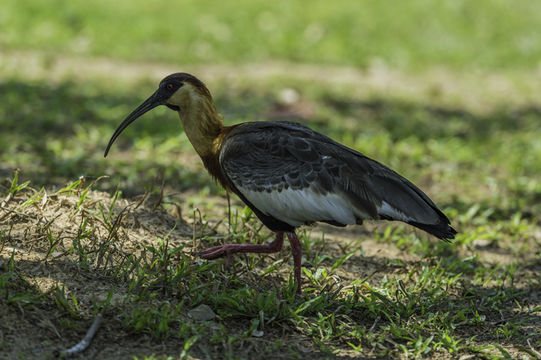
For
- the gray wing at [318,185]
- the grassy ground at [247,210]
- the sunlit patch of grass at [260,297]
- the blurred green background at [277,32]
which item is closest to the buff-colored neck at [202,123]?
the gray wing at [318,185]

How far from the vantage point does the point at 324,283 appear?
14.2 feet

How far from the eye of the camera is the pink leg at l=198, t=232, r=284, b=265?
4258 mm

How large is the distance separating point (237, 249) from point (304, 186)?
635mm

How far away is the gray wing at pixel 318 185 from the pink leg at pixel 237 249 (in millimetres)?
304

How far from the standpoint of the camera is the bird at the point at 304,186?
4027mm

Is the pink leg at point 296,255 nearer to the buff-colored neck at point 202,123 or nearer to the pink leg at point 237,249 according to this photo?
the pink leg at point 237,249

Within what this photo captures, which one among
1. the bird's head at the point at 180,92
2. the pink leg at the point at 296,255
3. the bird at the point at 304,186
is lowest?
the pink leg at the point at 296,255

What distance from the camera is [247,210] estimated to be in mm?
4805

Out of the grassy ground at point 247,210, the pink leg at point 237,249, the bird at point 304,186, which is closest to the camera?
the grassy ground at point 247,210

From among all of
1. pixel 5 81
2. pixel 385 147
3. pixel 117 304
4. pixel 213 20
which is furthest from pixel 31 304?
pixel 213 20

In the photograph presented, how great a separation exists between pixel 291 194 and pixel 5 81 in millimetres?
5834

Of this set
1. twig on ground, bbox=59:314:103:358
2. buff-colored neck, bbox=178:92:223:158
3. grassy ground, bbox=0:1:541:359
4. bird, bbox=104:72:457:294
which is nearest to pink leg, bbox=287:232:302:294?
bird, bbox=104:72:457:294

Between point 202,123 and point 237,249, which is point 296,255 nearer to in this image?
point 237,249

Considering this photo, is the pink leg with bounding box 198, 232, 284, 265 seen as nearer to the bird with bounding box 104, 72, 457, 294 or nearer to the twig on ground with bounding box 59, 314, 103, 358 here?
the bird with bounding box 104, 72, 457, 294
